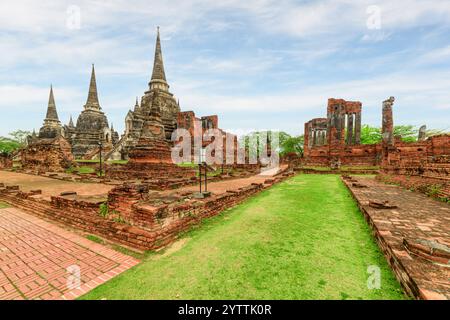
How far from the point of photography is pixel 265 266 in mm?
2717

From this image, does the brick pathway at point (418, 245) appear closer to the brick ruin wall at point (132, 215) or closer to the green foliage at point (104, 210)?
the brick ruin wall at point (132, 215)

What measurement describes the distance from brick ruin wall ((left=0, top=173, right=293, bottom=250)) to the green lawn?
1.21 feet

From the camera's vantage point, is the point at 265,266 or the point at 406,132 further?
the point at 406,132

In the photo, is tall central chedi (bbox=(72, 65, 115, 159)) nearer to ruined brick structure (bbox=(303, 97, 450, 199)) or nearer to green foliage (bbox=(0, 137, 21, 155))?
green foliage (bbox=(0, 137, 21, 155))

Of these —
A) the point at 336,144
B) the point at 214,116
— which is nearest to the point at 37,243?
the point at 336,144

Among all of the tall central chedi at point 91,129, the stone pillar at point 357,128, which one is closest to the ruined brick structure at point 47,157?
the tall central chedi at point 91,129

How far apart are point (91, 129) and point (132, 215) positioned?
38.6 metres

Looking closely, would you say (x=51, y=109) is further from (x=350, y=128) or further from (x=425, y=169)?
(x=425, y=169)

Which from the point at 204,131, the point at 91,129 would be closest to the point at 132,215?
the point at 204,131

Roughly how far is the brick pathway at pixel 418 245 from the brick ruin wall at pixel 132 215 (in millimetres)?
3406

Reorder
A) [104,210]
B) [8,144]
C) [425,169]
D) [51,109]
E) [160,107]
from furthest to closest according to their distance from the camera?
[8,144]
[51,109]
[160,107]
[425,169]
[104,210]

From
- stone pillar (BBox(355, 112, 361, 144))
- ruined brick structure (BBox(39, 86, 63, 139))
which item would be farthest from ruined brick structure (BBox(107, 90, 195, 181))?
ruined brick structure (BBox(39, 86, 63, 139))

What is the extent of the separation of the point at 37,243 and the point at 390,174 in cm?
1501

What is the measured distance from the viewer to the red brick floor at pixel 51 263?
2.50 meters
